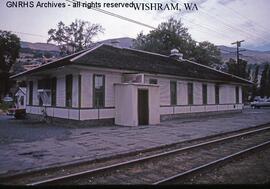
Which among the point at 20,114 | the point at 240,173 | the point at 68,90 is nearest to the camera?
the point at 240,173

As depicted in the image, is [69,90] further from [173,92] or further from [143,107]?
[173,92]

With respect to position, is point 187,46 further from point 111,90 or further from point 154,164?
point 154,164

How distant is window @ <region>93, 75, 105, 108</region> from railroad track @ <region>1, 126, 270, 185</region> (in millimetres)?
8489

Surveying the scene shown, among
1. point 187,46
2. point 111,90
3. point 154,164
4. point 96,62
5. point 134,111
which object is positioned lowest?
point 154,164

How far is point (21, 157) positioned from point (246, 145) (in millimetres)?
8073

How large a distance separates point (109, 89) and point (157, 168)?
11.2 metres

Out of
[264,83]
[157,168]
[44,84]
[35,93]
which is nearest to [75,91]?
[44,84]

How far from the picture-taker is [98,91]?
57.4 ft

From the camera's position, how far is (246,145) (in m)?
10.9

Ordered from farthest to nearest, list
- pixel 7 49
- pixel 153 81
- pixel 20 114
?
1. pixel 7 49
2. pixel 20 114
3. pixel 153 81

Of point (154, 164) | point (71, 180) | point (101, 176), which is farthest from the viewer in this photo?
point (154, 164)

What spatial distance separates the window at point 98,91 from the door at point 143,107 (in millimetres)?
2314

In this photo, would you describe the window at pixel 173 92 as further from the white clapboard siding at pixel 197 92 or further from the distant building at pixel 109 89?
the white clapboard siding at pixel 197 92

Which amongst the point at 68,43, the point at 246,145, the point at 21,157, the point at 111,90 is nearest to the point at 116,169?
the point at 21,157
